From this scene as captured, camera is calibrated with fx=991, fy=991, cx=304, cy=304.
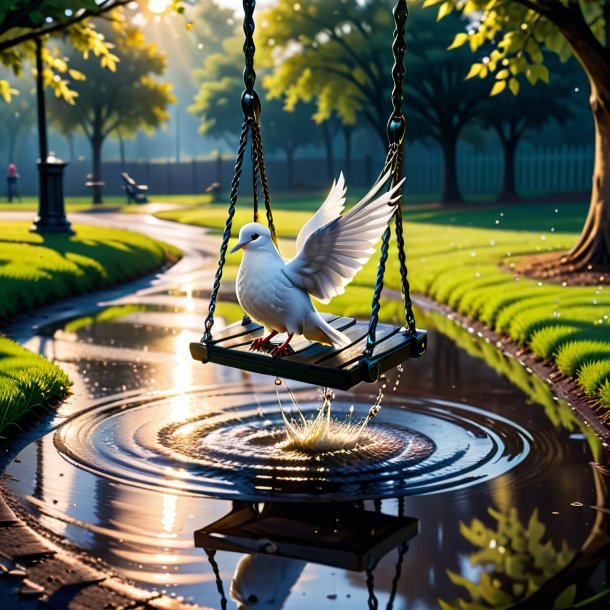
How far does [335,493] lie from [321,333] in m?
0.99

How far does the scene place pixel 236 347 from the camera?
6.12m

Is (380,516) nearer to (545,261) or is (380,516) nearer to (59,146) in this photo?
(545,261)

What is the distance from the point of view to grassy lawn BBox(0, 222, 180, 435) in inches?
326

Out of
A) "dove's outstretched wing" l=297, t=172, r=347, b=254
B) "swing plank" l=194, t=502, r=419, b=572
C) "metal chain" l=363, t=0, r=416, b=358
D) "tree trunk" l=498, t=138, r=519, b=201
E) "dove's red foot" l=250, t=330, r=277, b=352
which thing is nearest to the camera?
"swing plank" l=194, t=502, r=419, b=572

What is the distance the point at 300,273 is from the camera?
5.79 m

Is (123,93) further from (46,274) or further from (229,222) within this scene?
(229,222)

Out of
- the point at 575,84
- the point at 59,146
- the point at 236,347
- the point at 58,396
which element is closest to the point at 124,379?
the point at 58,396

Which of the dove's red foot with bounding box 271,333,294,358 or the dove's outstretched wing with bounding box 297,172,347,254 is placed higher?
the dove's outstretched wing with bounding box 297,172,347,254

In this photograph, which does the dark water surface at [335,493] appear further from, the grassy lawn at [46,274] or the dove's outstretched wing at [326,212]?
the dove's outstretched wing at [326,212]

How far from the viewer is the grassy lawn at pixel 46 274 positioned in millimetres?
8289

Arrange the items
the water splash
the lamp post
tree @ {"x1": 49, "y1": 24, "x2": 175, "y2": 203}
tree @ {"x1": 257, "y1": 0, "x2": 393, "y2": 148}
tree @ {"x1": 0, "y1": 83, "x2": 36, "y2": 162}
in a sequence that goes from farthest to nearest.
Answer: tree @ {"x1": 0, "y1": 83, "x2": 36, "y2": 162}, tree @ {"x1": 49, "y1": 24, "x2": 175, "y2": 203}, tree @ {"x1": 257, "y1": 0, "x2": 393, "y2": 148}, the lamp post, the water splash

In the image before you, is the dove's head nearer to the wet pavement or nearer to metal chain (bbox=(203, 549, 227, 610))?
the wet pavement

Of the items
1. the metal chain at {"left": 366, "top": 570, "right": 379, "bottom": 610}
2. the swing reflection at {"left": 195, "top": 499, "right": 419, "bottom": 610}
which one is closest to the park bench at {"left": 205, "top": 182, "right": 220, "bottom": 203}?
the swing reflection at {"left": 195, "top": 499, "right": 419, "bottom": 610}

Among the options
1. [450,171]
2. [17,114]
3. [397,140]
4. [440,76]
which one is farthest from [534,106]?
[17,114]
